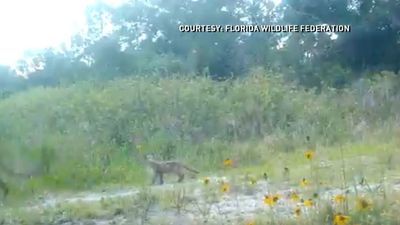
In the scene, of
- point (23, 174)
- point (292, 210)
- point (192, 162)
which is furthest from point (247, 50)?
point (292, 210)

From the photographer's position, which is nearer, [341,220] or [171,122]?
[341,220]

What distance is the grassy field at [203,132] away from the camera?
21.1 feet

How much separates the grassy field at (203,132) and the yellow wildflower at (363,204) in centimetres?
8

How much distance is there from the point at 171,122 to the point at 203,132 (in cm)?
53

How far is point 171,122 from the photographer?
10016 mm

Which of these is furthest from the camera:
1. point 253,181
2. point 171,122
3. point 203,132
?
point 171,122

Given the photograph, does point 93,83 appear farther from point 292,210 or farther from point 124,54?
point 292,210

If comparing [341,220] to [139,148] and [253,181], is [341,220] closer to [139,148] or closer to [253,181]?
[253,181]

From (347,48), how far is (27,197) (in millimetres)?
10864

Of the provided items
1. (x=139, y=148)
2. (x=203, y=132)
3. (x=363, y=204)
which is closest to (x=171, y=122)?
(x=203, y=132)

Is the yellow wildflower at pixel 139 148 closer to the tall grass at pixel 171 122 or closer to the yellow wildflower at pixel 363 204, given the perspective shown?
the tall grass at pixel 171 122

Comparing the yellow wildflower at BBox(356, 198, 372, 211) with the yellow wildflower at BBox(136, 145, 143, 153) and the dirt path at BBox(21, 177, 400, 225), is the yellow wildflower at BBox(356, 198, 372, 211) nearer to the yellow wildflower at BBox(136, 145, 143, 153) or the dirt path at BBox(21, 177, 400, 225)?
the dirt path at BBox(21, 177, 400, 225)

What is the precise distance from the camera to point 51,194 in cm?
645

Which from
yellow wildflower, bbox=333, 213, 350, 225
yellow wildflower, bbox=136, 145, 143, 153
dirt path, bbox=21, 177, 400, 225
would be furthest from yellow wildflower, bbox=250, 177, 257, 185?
yellow wildflower, bbox=136, 145, 143, 153
